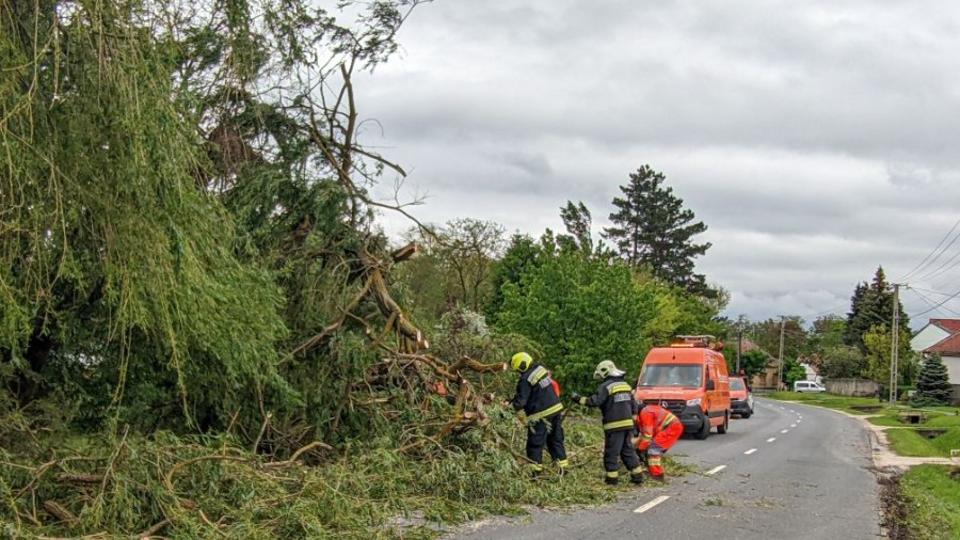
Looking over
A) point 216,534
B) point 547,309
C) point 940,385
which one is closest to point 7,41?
point 216,534

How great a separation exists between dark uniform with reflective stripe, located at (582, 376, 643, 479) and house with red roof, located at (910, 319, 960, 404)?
228 ft

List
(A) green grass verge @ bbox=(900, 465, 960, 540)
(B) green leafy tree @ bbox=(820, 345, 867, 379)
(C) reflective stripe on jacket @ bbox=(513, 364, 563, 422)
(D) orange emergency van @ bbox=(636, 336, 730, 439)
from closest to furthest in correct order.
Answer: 1. (A) green grass verge @ bbox=(900, 465, 960, 540)
2. (C) reflective stripe on jacket @ bbox=(513, 364, 563, 422)
3. (D) orange emergency van @ bbox=(636, 336, 730, 439)
4. (B) green leafy tree @ bbox=(820, 345, 867, 379)

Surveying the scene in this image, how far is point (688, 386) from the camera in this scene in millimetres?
23641

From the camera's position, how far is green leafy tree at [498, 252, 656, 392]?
29.5 metres

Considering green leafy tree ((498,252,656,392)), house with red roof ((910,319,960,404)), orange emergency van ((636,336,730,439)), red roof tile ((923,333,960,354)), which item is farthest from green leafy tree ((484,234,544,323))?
red roof tile ((923,333,960,354))

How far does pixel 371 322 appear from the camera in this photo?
1410 centimetres

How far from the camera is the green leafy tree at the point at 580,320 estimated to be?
29500 millimetres

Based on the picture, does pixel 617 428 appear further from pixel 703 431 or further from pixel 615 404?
pixel 703 431

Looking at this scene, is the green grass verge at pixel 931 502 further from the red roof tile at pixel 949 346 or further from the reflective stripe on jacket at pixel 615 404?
the red roof tile at pixel 949 346

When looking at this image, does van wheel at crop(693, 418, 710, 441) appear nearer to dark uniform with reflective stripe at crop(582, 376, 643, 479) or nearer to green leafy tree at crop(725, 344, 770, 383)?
dark uniform with reflective stripe at crop(582, 376, 643, 479)

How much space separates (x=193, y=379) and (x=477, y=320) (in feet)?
32.5

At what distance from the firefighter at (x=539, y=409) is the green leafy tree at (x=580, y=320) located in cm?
1619

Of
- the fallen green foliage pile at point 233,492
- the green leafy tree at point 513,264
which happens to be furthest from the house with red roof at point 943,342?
the fallen green foliage pile at point 233,492

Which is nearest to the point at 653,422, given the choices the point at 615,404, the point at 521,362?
the point at 615,404
